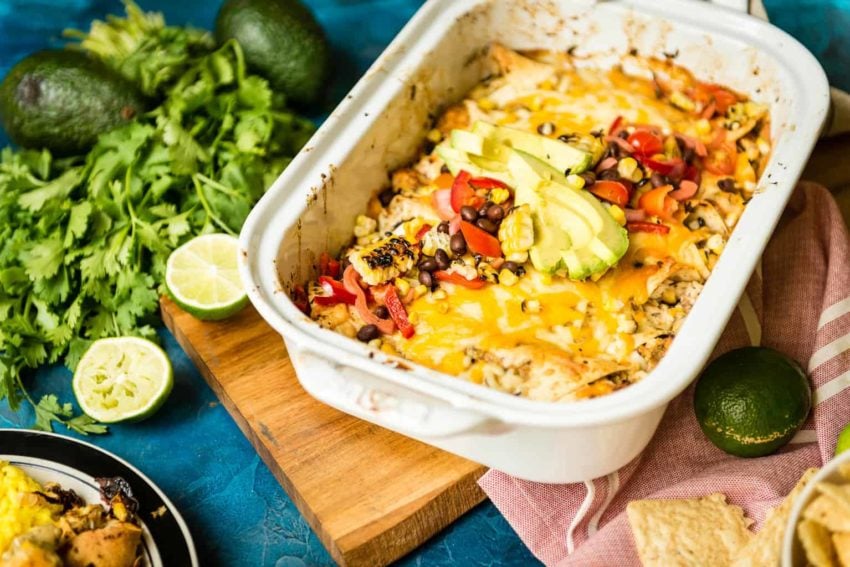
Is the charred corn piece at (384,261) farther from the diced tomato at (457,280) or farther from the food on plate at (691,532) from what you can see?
the food on plate at (691,532)

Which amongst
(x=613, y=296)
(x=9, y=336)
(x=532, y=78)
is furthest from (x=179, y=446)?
(x=532, y=78)

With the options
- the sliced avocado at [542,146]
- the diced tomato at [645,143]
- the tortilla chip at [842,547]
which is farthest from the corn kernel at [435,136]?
the tortilla chip at [842,547]

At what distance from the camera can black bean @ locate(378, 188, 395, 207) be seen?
3.48 m

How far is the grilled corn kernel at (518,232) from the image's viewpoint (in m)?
2.99

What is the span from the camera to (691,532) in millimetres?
2785

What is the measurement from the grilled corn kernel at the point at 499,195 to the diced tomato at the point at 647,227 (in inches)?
14.7

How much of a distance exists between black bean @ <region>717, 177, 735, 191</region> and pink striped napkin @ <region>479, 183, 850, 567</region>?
0.32m

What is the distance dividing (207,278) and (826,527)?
2050 millimetres

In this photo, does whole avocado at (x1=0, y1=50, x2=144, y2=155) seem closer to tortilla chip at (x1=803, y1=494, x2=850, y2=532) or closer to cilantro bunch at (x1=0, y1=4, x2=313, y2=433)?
cilantro bunch at (x1=0, y1=4, x2=313, y2=433)

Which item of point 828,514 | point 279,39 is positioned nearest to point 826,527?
point 828,514

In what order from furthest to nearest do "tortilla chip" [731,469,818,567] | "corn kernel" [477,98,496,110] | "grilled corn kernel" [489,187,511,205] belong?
"corn kernel" [477,98,496,110]
"grilled corn kernel" [489,187,511,205]
"tortilla chip" [731,469,818,567]

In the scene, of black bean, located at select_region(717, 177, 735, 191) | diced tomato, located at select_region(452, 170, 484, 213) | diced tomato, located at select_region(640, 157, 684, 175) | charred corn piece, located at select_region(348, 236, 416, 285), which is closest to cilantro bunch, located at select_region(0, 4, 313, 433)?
charred corn piece, located at select_region(348, 236, 416, 285)

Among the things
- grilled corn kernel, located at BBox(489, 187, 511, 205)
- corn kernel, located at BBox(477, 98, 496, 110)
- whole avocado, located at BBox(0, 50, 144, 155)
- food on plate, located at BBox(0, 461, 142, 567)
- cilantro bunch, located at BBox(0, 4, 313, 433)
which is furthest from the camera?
whole avocado, located at BBox(0, 50, 144, 155)

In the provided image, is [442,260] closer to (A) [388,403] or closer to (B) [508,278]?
(B) [508,278]
